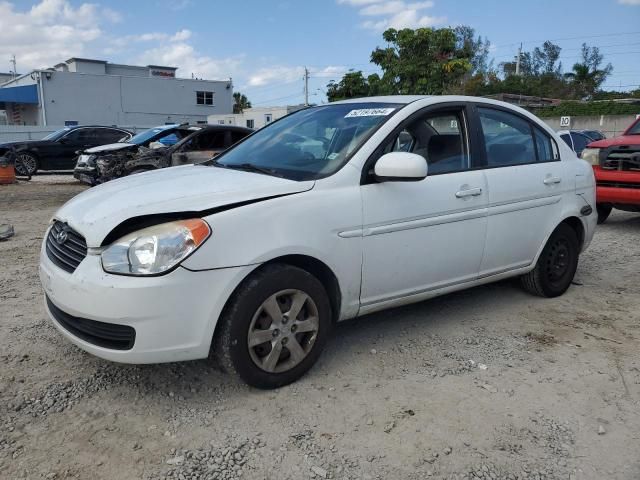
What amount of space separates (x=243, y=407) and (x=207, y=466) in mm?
511

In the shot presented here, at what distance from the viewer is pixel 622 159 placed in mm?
7766

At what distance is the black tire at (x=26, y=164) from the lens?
599 inches

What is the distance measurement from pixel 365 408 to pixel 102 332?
143 cm

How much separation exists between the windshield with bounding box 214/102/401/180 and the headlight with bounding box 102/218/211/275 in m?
0.79

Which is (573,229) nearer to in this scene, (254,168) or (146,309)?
(254,168)

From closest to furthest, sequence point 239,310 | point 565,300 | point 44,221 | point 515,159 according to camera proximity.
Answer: point 239,310, point 515,159, point 565,300, point 44,221

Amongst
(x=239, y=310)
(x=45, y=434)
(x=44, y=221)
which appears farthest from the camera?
(x=44, y=221)

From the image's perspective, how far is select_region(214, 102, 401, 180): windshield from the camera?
349 centimetres

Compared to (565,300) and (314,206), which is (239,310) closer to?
(314,206)

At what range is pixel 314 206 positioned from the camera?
10.4ft

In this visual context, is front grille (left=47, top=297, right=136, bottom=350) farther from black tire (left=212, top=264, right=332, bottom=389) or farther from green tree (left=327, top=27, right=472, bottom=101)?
green tree (left=327, top=27, right=472, bottom=101)

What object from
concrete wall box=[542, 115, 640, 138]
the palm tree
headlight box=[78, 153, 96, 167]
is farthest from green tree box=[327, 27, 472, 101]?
the palm tree

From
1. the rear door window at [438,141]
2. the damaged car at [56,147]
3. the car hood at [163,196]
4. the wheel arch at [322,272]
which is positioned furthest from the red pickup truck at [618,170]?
the damaged car at [56,147]

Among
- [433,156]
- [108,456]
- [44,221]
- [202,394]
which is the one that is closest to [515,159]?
[433,156]
